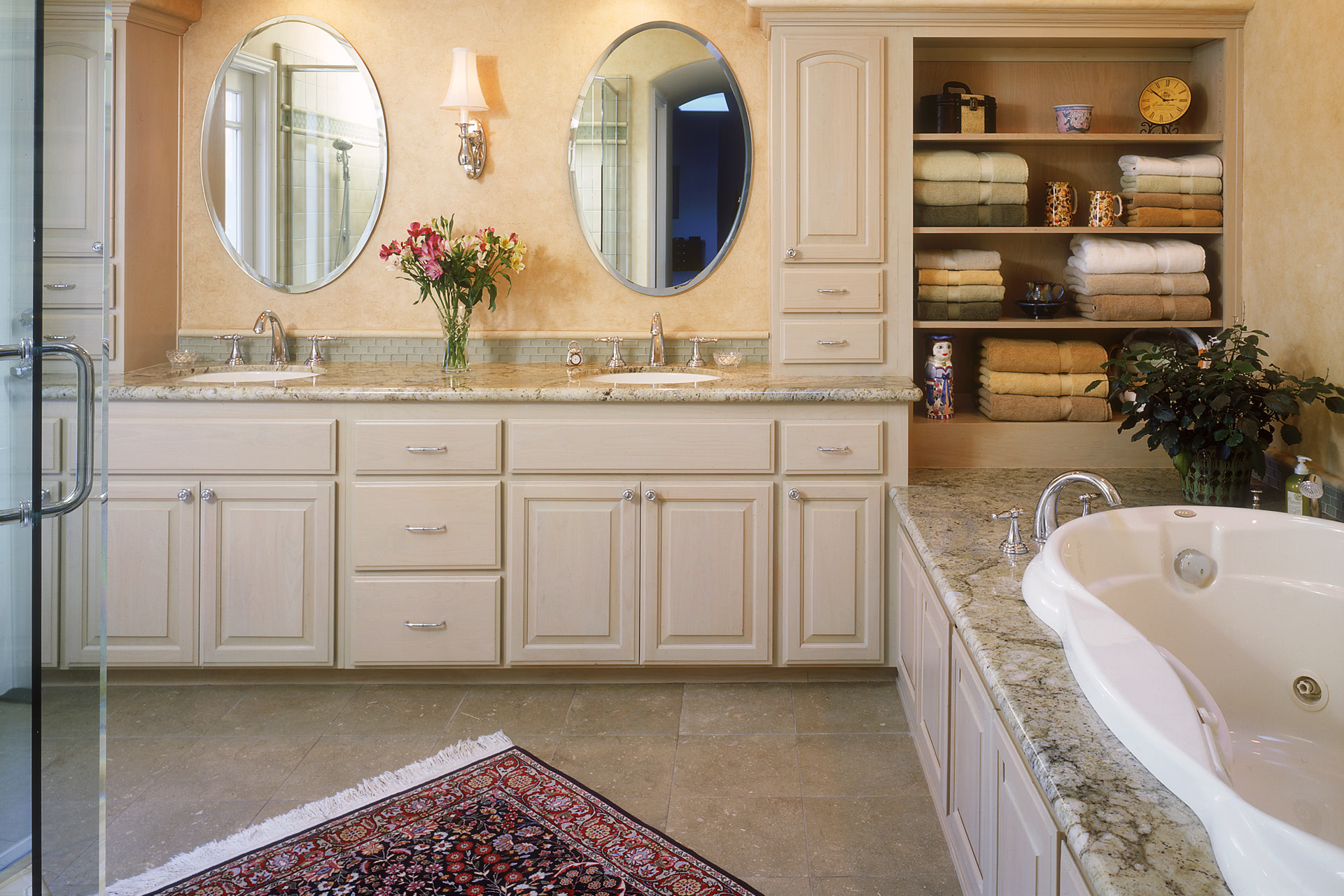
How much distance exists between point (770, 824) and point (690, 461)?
3.34 ft

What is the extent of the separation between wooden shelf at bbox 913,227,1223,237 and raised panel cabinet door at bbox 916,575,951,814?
1.18 metres

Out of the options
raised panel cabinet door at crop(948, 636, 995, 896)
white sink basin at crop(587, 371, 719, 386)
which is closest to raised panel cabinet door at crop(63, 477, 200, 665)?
white sink basin at crop(587, 371, 719, 386)

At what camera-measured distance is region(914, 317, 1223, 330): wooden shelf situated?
3094 mm

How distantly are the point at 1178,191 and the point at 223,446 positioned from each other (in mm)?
2851

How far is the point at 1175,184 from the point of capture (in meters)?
3.09

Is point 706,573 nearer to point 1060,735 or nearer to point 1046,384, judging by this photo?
point 1046,384

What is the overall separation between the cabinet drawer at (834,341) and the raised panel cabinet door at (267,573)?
4.67ft

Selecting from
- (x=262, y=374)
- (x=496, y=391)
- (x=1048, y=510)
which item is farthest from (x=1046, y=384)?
(x=262, y=374)

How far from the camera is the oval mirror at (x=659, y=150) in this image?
11.1 ft

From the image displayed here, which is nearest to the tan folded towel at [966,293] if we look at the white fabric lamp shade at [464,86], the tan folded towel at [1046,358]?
the tan folded towel at [1046,358]

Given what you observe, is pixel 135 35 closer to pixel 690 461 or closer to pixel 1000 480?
pixel 690 461

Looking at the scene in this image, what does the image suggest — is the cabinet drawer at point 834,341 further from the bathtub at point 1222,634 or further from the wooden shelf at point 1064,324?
the bathtub at point 1222,634

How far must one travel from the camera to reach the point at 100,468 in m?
1.35

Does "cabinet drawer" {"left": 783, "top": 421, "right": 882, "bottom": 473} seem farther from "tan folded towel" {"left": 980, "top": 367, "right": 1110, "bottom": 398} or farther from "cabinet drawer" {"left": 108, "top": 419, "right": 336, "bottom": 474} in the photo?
"cabinet drawer" {"left": 108, "top": 419, "right": 336, "bottom": 474}
